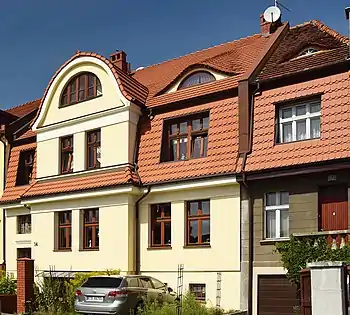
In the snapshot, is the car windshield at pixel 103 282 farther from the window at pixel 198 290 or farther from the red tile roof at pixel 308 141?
the red tile roof at pixel 308 141

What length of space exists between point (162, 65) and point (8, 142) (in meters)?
8.25

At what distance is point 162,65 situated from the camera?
3019 cm

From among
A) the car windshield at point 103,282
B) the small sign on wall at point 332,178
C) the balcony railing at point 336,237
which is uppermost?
the small sign on wall at point 332,178

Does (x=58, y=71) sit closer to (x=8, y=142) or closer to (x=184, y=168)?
(x=8, y=142)

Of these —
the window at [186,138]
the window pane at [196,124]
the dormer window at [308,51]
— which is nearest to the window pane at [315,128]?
the dormer window at [308,51]

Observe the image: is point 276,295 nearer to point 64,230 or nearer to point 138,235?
point 138,235

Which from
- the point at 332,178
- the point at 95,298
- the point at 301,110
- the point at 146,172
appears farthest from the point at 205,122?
the point at 95,298

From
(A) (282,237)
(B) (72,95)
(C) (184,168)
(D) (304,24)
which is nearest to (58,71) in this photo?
(B) (72,95)

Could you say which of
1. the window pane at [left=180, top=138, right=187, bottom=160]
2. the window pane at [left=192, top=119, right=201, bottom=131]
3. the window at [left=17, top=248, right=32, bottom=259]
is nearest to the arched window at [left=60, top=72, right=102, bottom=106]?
the window pane at [left=180, top=138, right=187, bottom=160]

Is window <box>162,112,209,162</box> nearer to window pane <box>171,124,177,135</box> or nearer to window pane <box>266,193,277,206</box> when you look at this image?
window pane <box>171,124,177,135</box>

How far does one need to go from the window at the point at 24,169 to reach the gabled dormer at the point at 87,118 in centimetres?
223

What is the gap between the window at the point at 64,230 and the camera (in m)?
25.5

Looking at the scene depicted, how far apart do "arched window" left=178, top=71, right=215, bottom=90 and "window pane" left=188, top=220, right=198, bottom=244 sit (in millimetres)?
5209

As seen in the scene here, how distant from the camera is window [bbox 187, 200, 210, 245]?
21.6 meters
